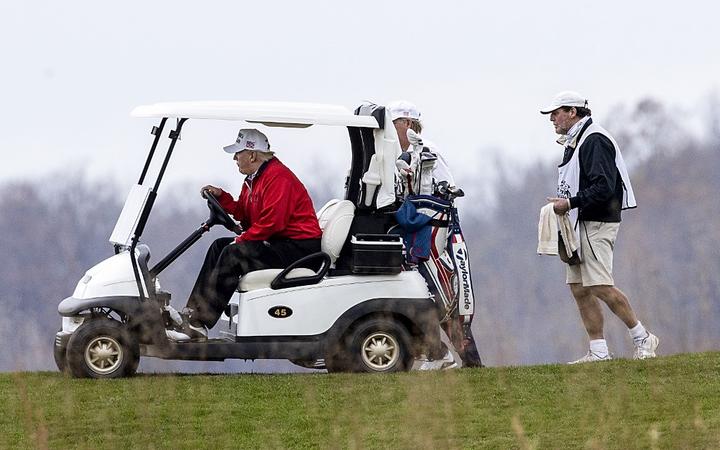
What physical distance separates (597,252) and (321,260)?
1.88m

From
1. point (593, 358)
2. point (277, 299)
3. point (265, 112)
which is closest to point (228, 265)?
point (277, 299)

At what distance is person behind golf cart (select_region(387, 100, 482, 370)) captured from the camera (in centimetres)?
1162

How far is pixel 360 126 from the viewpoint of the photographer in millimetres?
11008

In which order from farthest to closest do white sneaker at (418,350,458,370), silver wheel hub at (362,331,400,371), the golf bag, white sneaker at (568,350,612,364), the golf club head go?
white sneaker at (418,350,458,370)
the golf club head
the golf bag
white sneaker at (568,350,612,364)
silver wheel hub at (362,331,400,371)

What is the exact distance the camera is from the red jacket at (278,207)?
10.9 meters

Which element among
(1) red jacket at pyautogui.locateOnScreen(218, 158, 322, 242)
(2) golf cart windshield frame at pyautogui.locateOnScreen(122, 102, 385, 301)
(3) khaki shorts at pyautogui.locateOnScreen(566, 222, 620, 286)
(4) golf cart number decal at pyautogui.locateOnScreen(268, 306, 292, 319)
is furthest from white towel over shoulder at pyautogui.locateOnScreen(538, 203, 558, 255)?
(4) golf cart number decal at pyautogui.locateOnScreen(268, 306, 292, 319)

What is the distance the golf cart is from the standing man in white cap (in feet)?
3.61

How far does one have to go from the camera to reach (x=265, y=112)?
10734 mm

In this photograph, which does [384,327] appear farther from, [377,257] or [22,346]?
[22,346]

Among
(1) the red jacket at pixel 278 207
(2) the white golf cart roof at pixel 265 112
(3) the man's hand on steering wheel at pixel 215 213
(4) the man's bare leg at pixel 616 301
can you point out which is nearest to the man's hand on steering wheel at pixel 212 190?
(3) the man's hand on steering wheel at pixel 215 213

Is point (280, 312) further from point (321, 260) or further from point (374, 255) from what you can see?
point (374, 255)

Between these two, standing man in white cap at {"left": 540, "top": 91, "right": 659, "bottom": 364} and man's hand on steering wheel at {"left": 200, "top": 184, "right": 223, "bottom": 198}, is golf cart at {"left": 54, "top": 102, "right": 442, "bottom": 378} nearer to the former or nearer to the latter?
man's hand on steering wheel at {"left": 200, "top": 184, "right": 223, "bottom": 198}

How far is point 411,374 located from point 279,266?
3.74 feet

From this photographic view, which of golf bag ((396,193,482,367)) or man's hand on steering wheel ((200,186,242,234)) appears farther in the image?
golf bag ((396,193,482,367))
